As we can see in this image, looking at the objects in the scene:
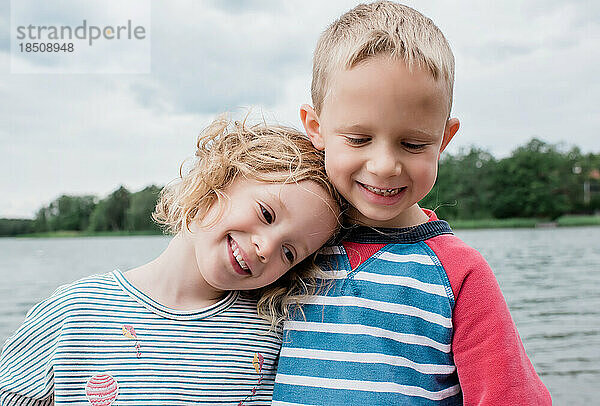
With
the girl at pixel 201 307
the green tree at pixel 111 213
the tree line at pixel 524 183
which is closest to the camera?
the girl at pixel 201 307

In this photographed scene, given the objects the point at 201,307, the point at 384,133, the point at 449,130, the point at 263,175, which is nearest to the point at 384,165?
the point at 384,133

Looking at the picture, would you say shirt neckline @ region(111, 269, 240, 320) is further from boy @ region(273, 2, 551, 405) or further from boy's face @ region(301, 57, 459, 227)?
boy's face @ region(301, 57, 459, 227)

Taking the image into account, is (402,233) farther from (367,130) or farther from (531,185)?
(531,185)

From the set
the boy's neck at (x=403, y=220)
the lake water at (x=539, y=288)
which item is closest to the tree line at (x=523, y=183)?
the lake water at (x=539, y=288)

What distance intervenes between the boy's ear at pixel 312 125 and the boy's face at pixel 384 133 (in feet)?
0.25

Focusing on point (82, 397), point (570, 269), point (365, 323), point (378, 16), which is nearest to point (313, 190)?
point (365, 323)

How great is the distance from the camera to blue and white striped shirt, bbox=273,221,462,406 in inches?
58.0

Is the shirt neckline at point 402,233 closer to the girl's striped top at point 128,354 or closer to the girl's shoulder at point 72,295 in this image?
the girl's striped top at point 128,354

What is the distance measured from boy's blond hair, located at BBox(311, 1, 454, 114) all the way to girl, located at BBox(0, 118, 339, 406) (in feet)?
0.85

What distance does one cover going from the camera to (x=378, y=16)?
1.56m

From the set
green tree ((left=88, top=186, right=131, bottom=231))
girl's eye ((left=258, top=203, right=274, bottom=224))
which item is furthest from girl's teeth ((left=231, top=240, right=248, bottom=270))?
green tree ((left=88, top=186, right=131, bottom=231))

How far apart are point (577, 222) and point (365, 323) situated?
40.8 meters

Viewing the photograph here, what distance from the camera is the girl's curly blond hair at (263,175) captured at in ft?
5.44

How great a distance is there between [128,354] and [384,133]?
2.87 ft
